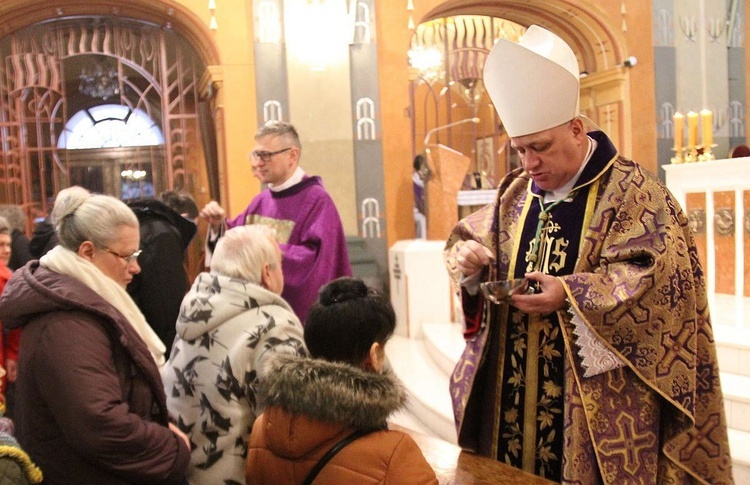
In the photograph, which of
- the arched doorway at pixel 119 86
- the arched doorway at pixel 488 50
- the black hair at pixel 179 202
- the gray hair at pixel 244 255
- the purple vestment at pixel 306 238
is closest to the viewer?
the gray hair at pixel 244 255

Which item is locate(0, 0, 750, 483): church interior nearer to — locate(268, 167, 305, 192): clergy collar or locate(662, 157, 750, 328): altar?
locate(662, 157, 750, 328): altar

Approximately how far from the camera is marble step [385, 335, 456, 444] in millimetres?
4168

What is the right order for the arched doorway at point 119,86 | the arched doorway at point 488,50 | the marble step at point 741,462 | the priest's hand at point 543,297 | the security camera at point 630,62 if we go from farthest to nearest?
the arched doorway at point 488,50 < the security camera at point 630,62 < the arched doorway at point 119,86 < the marble step at point 741,462 < the priest's hand at point 543,297

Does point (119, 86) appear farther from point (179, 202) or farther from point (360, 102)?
point (179, 202)

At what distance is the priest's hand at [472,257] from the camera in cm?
201

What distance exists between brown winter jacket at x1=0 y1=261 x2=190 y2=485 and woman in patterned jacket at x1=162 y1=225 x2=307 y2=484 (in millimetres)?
134

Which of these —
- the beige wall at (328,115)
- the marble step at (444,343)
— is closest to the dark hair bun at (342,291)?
the marble step at (444,343)

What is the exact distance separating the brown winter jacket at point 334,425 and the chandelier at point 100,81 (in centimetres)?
719

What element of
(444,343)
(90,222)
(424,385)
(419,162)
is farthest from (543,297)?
(419,162)

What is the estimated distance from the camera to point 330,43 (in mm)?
6699

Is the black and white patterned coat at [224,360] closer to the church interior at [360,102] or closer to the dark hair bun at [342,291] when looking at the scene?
the dark hair bun at [342,291]

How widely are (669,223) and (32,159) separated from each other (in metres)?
7.13

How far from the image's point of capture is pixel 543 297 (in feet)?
5.92

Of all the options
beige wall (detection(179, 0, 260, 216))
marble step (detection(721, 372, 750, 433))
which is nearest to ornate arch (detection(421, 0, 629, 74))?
beige wall (detection(179, 0, 260, 216))
